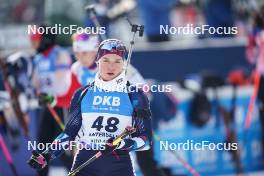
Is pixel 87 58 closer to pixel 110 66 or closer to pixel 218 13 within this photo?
pixel 110 66

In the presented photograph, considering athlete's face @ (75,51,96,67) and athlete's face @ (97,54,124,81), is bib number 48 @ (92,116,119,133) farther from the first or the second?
athlete's face @ (75,51,96,67)

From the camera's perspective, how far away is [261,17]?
541 inches

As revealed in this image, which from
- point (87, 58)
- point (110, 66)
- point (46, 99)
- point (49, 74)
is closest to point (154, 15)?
point (49, 74)

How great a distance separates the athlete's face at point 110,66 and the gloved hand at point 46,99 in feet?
8.59

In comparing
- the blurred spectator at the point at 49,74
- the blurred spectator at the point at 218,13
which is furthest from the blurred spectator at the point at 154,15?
the blurred spectator at the point at 49,74

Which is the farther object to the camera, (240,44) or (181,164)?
(240,44)

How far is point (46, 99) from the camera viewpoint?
37.7 feet

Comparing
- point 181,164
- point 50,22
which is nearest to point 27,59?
point 50,22

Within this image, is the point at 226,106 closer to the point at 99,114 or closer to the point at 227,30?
the point at 227,30

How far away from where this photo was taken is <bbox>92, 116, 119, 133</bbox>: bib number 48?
28.8ft

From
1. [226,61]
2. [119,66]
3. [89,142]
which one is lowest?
[89,142]

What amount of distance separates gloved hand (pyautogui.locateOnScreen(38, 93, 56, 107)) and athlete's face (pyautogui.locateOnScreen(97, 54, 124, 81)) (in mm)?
2618

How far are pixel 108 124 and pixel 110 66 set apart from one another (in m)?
0.45

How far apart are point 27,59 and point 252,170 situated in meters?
3.38
